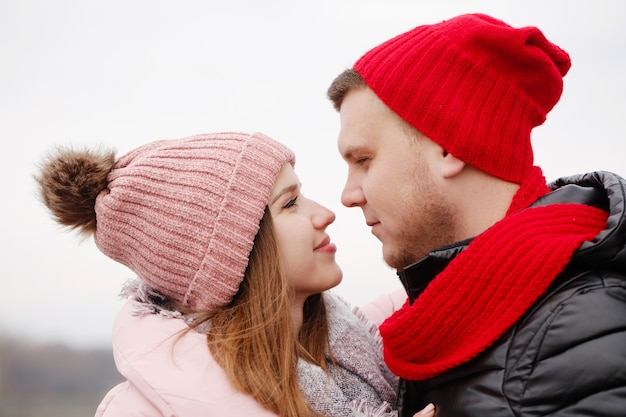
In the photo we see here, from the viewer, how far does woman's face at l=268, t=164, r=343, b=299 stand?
2.59 meters

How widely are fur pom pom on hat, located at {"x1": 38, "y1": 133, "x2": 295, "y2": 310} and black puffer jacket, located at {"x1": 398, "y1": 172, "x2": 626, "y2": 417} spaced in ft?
3.21

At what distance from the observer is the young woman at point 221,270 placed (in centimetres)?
228

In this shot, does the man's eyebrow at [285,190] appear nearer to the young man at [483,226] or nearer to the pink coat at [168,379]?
the young man at [483,226]

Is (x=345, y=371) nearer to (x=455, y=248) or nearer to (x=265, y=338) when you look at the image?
(x=265, y=338)

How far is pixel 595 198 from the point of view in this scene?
208 centimetres

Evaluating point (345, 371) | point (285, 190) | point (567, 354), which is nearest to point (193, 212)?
point (285, 190)

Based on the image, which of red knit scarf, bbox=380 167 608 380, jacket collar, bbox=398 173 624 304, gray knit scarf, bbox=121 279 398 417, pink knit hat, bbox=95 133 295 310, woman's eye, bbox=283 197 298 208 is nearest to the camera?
red knit scarf, bbox=380 167 608 380

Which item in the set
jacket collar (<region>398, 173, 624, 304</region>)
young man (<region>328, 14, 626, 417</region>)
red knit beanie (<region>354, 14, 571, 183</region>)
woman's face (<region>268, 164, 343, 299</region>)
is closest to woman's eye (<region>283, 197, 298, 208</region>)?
woman's face (<region>268, 164, 343, 299</region>)

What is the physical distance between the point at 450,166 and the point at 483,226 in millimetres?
246

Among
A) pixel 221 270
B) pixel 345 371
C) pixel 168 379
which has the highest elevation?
pixel 221 270

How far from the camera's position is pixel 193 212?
96.7 inches

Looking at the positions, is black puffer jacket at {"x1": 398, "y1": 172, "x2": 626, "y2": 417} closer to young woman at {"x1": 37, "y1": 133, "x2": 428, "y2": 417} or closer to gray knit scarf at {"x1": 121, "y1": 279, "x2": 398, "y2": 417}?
gray knit scarf at {"x1": 121, "y1": 279, "x2": 398, "y2": 417}

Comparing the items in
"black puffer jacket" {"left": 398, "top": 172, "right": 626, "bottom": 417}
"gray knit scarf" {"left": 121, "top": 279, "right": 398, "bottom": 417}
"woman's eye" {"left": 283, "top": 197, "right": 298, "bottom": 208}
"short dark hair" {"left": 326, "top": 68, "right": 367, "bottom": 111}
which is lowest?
"gray knit scarf" {"left": 121, "top": 279, "right": 398, "bottom": 417}

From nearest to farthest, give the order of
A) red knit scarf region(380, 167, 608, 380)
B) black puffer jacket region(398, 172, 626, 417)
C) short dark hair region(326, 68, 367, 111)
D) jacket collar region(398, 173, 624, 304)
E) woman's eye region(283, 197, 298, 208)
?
black puffer jacket region(398, 172, 626, 417)
red knit scarf region(380, 167, 608, 380)
jacket collar region(398, 173, 624, 304)
short dark hair region(326, 68, 367, 111)
woman's eye region(283, 197, 298, 208)
